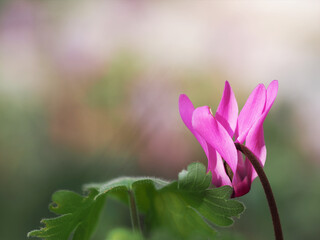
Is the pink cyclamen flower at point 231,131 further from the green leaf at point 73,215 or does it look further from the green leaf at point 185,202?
the green leaf at point 73,215

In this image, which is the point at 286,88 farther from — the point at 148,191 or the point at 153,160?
the point at 148,191

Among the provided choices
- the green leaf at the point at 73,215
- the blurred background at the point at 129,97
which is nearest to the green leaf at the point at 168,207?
the green leaf at the point at 73,215

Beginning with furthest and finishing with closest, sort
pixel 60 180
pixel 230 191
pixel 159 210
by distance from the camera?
1. pixel 60 180
2. pixel 159 210
3. pixel 230 191

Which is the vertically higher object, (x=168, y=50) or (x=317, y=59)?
(x=168, y=50)

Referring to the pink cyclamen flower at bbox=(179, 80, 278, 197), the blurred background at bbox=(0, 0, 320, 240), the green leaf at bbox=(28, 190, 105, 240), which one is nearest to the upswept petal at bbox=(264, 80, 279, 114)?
the pink cyclamen flower at bbox=(179, 80, 278, 197)

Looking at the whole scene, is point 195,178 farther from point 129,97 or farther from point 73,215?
point 129,97

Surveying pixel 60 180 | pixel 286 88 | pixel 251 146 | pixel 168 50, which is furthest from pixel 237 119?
pixel 168 50

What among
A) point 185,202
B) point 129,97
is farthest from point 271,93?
point 129,97
